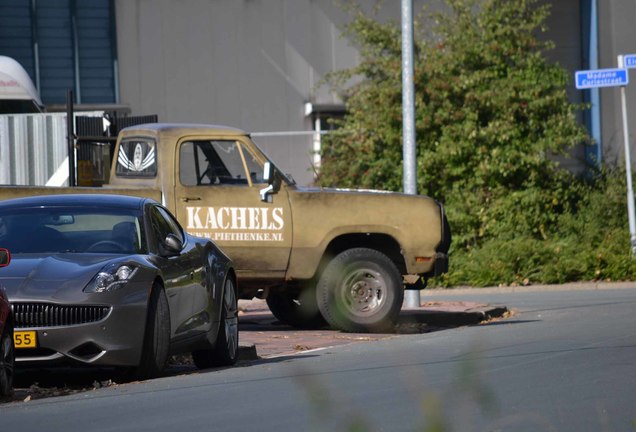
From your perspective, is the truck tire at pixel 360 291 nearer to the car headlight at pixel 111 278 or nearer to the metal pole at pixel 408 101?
the metal pole at pixel 408 101

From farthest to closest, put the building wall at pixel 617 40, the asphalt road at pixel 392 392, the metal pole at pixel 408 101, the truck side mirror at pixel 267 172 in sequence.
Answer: the building wall at pixel 617 40 → the metal pole at pixel 408 101 → the truck side mirror at pixel 267 172 → the asphalt road at pixel 392 392

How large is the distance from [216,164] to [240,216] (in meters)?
0.68

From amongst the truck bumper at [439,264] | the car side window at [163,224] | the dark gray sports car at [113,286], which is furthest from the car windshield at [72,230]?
the truck bumper at [439,264]

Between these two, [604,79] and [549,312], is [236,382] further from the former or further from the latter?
[604,79]

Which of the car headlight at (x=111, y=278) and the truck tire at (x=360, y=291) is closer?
the car headlight at (x=111, y=278)

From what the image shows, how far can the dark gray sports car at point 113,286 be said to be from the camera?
9266 millimetres

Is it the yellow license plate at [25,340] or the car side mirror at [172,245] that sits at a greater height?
the car side mirror at [172,245]

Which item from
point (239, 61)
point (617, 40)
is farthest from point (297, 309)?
point (617, 40)

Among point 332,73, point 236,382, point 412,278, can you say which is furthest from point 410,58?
point 332,73

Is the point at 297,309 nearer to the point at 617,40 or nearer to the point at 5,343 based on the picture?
Answer: the point at 5,343

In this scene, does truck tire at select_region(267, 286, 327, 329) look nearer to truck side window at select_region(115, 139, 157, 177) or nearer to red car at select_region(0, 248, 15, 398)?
truck side window at select_region(115, 139, 157, 177)

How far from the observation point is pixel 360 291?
1428 cm

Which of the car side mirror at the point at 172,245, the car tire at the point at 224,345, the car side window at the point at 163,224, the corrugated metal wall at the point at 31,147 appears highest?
the corrugated metal wall at the point at 31,147

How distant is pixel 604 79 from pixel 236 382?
1570 centimetres
